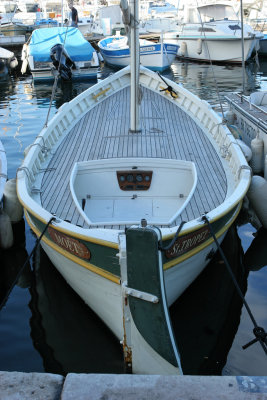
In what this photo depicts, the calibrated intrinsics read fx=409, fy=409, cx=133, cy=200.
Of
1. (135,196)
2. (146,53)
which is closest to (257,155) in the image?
(135,196)

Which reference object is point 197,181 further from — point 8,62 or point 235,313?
point 8,62

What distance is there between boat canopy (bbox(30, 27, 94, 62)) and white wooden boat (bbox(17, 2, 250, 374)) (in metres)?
12.9

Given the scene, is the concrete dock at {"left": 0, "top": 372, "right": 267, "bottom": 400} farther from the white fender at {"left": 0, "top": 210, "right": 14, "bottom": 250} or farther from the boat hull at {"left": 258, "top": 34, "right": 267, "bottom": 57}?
the boat hull at {"left": 258, "top": 34, "right": 267, "bottom": 57}

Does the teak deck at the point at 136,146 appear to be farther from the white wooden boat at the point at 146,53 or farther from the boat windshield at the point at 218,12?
the boat windshield at the point at 218,12

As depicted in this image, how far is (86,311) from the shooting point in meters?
6.18

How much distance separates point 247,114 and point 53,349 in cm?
880

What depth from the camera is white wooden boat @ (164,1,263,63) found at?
27.0 meters

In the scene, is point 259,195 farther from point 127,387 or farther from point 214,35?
point 214,35

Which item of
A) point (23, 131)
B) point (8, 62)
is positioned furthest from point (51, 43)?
point (23, 131)

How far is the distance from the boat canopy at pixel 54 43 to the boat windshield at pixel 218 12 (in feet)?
35.7

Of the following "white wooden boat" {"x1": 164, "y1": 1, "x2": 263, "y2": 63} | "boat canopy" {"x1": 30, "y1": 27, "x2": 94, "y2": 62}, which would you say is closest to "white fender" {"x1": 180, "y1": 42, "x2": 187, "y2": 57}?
"white wooden boat" {"x1": 164, "y1": 1, "x2": 263, "y2": 63}

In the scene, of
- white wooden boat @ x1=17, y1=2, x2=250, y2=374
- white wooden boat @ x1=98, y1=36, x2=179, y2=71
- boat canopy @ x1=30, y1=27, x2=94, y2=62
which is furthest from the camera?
white wooden boat @ x1=98, y1=36, x2=179, y2=71

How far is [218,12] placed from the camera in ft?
99.4

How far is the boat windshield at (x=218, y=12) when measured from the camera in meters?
30.0
